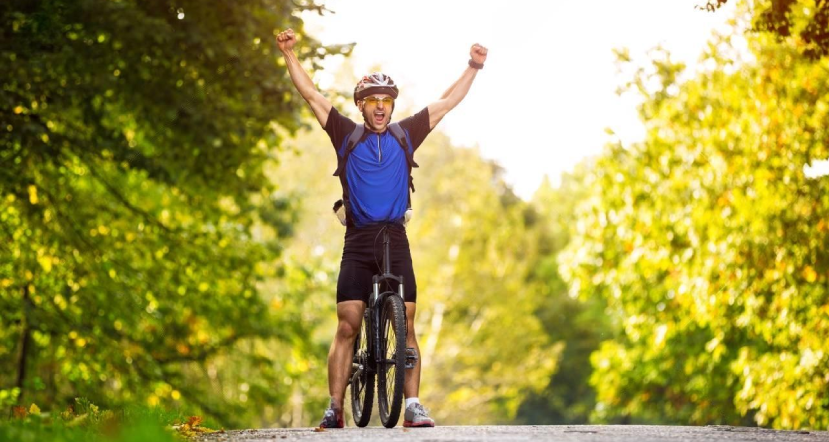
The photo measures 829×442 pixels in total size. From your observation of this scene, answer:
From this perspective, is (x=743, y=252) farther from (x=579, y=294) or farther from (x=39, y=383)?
(x=39, y=383)

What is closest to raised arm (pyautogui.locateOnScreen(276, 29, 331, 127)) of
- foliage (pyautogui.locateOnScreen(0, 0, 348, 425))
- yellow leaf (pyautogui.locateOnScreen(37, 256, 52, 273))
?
foliage (pyautogui.locateOnScreen(0, 0, 348, 425))

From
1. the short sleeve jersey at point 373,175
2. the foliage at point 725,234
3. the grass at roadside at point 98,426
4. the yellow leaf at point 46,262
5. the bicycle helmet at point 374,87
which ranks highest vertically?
the foliage at point 725,234

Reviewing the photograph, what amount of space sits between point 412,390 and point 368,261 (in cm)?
80

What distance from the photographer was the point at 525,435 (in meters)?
6.33

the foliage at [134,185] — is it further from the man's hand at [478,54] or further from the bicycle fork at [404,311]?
the man's hand at [478,54]

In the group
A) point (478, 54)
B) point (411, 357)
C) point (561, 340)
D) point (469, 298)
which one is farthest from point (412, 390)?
point (561, 340)

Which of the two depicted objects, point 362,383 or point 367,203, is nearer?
point 367,203

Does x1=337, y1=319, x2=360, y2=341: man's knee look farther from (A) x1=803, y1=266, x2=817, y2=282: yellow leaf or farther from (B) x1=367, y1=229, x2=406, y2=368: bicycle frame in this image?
(A) x1=803, y1=266, x2=817, y2=282: yellow leaf

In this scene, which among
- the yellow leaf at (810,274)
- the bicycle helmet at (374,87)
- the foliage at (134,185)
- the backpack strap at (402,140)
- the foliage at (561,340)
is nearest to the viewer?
the bicycle helmet at (374,87)

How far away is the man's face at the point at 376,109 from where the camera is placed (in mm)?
7355

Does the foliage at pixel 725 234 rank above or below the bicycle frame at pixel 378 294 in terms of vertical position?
above

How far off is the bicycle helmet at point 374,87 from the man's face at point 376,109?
25 mm

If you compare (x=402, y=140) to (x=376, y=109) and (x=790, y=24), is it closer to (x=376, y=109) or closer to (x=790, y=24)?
(x=376, y=109)

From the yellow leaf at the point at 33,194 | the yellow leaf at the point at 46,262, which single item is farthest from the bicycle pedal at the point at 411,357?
the yellow leaf at the point at 46,262
